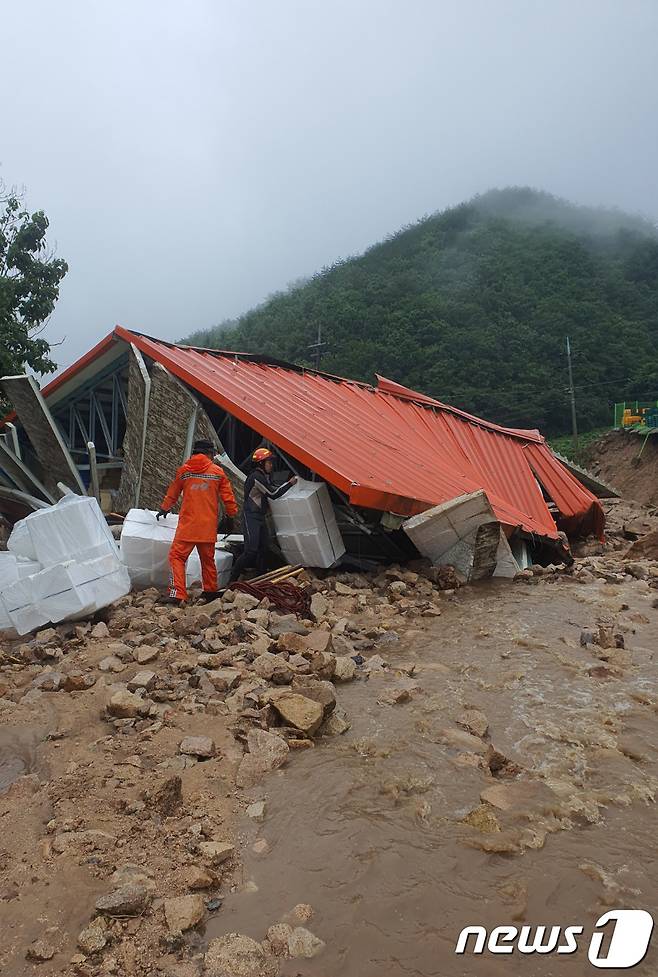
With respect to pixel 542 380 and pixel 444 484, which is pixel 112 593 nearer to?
pixel 444 484

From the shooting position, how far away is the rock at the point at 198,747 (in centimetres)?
264

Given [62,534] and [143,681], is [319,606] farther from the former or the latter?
[62,534]

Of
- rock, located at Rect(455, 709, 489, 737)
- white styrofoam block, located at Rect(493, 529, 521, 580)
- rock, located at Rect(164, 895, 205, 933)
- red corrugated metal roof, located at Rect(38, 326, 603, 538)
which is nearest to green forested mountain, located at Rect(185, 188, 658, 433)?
red corrugated metal roof, located at Rect(38, 326, 603, 538)

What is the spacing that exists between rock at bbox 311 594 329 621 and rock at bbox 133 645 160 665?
1.28 meters

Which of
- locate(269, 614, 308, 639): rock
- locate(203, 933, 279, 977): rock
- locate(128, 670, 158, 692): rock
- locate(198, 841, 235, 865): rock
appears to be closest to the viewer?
locate(203, 933, 279, 977): rock

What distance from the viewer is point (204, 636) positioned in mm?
4051

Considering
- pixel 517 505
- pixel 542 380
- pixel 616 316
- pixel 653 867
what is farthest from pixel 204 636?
pixel 616 316

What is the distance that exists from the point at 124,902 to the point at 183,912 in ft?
0.54

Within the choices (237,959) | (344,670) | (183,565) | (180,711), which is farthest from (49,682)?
(237,959)

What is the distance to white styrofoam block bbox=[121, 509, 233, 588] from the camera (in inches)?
226

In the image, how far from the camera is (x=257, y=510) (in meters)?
5.99

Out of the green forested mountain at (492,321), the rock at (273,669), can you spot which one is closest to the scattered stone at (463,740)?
the rock at (273,669)

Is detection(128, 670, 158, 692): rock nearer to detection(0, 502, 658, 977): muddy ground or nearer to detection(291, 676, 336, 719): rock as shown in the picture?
detection(0, 502, 658, 977): muddy ground

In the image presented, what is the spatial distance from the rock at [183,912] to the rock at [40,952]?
294 mm
